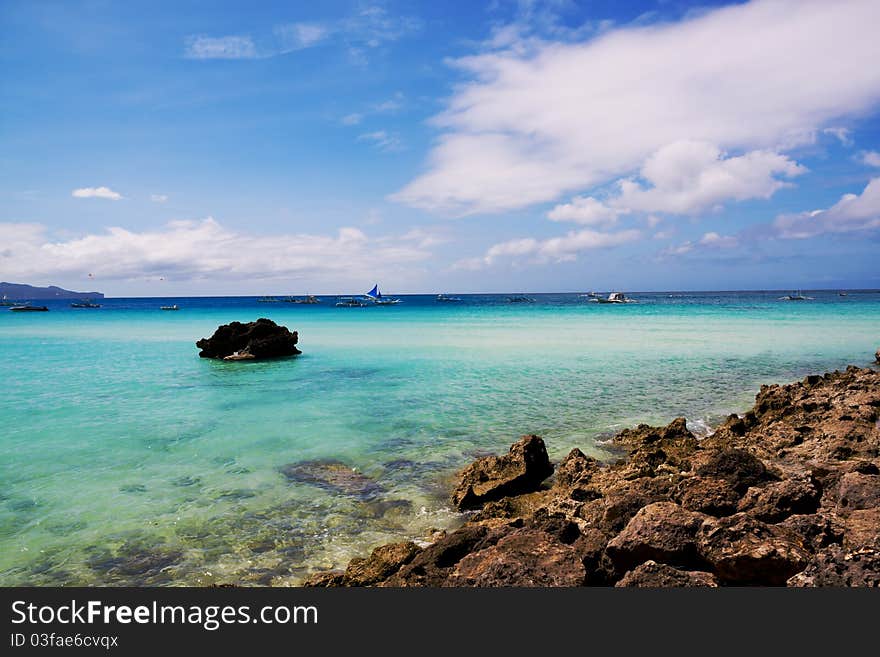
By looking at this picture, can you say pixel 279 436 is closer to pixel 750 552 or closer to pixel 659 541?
pixel 659 541

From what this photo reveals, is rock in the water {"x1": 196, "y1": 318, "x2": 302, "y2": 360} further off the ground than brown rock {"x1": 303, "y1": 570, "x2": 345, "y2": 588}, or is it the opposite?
rock in the water {"x1": 196, "y1": 318, "x2": 302, "y2": 360}

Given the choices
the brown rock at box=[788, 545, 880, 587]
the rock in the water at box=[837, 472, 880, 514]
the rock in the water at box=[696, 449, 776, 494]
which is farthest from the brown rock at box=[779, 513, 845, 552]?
the rock in the water at box=[696, 449, 776, 494]

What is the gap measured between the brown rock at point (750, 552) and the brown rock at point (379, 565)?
3506mm

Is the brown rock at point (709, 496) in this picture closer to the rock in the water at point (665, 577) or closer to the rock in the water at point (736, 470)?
the rock in the water at point (736, 470)

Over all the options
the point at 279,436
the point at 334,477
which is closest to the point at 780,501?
the point at 334,477

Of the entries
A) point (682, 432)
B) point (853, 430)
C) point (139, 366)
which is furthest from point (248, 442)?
point (139, 366)

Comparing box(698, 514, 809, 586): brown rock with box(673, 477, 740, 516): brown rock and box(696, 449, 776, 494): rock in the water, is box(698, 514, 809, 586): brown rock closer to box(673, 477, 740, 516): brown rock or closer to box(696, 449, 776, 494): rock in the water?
box(673, 477, 740, 516): brown rock

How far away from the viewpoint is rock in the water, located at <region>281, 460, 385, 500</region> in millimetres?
10562

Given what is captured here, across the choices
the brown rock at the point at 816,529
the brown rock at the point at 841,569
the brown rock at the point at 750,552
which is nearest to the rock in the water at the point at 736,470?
the brown rock at the point at 816,529

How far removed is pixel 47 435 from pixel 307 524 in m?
11.3

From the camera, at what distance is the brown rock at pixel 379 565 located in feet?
21.4

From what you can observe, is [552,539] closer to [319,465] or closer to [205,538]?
[205,538]

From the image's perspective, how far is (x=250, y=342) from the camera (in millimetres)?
35031

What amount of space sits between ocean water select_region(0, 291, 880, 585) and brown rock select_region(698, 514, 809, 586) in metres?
4.80
